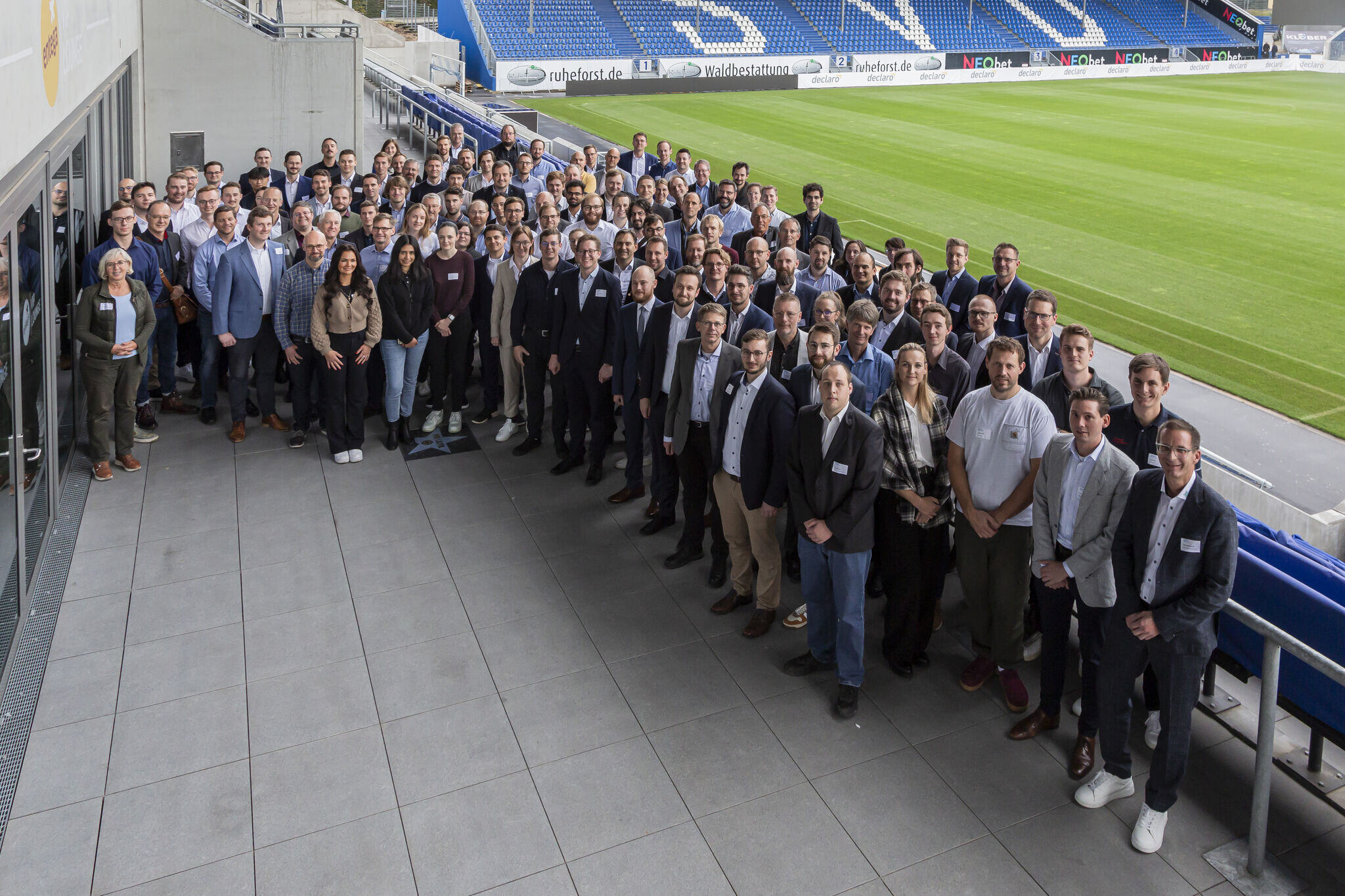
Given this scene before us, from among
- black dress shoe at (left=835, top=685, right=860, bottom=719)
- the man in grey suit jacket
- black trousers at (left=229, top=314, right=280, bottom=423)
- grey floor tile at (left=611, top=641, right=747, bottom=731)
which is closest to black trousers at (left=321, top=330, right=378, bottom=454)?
black trousers at (left=229, top=314, right=280, bottom=423)

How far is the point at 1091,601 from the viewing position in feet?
15.4

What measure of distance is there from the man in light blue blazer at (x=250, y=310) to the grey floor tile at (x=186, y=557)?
69.9 inches

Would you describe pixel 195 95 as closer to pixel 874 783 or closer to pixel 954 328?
pixel 954 328

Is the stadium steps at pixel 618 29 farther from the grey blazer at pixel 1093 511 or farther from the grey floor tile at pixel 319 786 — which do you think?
the grey floor tile at pixel 319 786

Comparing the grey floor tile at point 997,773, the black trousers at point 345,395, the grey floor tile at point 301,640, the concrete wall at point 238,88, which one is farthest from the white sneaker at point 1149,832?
the concrete wall at point 238,88

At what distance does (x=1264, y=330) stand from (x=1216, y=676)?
913 centimetres

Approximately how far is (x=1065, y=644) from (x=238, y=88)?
14192 millimetres

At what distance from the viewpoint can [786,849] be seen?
4379mm

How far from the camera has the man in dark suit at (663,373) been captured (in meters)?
6.68

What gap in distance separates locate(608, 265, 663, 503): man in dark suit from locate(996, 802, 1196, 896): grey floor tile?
362 cm

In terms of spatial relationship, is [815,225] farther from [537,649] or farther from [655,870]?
[655,870]

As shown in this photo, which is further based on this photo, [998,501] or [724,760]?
[998,501]

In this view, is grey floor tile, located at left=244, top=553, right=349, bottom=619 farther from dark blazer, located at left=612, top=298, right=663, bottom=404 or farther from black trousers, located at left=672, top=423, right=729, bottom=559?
dark blazer, located at left=612, top=298, right=663, bottom=404

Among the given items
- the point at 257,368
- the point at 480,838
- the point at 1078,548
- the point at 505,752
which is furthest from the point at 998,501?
the point at 257,368
